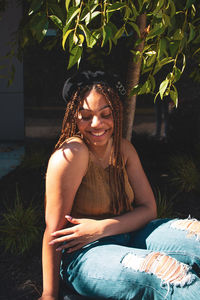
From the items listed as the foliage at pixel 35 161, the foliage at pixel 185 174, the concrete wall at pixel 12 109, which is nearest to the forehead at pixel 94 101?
the foliage at pixel 185 174

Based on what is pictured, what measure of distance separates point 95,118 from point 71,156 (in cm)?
26

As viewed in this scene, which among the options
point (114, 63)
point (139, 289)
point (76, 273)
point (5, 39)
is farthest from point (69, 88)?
point (5, 39)

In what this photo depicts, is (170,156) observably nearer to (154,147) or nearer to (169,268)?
(154,147)

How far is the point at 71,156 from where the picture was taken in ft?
6.15

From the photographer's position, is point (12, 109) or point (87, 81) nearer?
point (87, 81)

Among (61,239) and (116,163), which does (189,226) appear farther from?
(61,239)

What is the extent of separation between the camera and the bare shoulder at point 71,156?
185cm

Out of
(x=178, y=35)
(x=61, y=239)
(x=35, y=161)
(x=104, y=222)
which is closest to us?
(x=178, y=35)

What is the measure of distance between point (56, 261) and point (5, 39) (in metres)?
6.02

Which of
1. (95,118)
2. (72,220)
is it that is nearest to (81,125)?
(95,118)

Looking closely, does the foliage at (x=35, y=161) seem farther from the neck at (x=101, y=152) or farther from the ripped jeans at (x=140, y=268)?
the ripped jeans at (x=140, y=268)

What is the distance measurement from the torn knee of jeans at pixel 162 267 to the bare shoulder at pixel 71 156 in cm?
51

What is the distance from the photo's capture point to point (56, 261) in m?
1.87

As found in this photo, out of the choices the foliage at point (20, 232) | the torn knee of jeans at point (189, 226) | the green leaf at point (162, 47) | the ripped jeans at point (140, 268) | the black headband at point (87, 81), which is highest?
the green leaf at point (162, 47)
